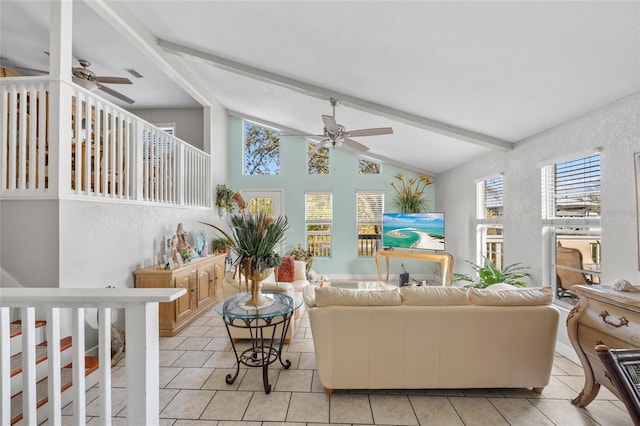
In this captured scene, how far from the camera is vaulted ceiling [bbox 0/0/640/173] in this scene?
199 centimetres

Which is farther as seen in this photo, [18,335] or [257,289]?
[257,289]

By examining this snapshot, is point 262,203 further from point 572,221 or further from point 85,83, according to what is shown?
point 572,221

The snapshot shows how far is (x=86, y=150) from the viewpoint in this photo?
8.48 ft

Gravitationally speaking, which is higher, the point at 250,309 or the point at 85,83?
the point at 85,83

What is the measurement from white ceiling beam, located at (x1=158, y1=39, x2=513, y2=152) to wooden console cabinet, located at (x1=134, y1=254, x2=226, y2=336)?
9.07ft

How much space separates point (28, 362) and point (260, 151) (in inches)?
233

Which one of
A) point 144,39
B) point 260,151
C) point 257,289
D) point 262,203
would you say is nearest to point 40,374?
point 257,289

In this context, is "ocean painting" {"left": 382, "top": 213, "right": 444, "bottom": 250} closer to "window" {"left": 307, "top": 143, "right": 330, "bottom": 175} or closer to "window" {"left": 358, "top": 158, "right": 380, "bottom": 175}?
"window" {"left": 358, "top": 158, "right": 380, "bottom": 175}

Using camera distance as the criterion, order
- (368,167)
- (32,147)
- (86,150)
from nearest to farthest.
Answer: (32,147)
(86,150)
(368,167)

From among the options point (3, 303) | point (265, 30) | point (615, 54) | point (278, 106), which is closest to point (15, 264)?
point (3, 303)

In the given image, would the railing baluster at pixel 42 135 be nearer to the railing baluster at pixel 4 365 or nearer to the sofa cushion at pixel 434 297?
the railing baluster at pixel 4 365

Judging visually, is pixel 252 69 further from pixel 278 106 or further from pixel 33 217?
pixel 33 217

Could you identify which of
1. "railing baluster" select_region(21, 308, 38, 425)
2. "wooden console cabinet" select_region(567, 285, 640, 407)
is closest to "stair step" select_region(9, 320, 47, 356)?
"railing baluster" select_region(21, 308, 38, 425)

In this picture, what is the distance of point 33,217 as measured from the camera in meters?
2.38
